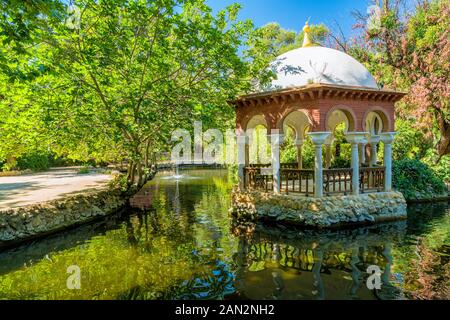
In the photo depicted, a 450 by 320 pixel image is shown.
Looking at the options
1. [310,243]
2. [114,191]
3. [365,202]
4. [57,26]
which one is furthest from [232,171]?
[57,26]

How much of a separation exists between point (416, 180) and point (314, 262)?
1182 cm

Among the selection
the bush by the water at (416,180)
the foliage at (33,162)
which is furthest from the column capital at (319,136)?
the foliage at (33,162)

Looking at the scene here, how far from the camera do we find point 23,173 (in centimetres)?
2609

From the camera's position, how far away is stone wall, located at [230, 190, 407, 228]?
10492mm

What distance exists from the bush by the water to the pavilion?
3959mm

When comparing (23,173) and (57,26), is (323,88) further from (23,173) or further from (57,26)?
(23,173)

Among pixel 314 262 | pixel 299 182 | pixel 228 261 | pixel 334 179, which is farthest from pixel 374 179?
pixel 228 261

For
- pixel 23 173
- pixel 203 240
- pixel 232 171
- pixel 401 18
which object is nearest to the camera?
pixel 203 240

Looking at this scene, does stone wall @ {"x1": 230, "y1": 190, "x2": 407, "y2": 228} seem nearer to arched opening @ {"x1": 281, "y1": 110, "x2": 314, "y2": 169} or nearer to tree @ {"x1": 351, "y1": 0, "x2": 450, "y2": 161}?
arched opening @ {"x1": 281, "y1": 110, "x2": 314, "y2": 169}

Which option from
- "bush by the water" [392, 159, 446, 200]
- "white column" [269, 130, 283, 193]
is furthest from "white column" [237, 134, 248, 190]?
"bush by the water" [392, 159, 446, 200]

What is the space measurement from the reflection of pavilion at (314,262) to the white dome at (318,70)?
5.47m

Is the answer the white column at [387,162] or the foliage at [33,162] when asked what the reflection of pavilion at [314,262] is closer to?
the white column at [387,162]

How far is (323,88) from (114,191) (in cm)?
1059

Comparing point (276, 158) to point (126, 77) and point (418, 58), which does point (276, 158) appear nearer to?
point (126, 77)
